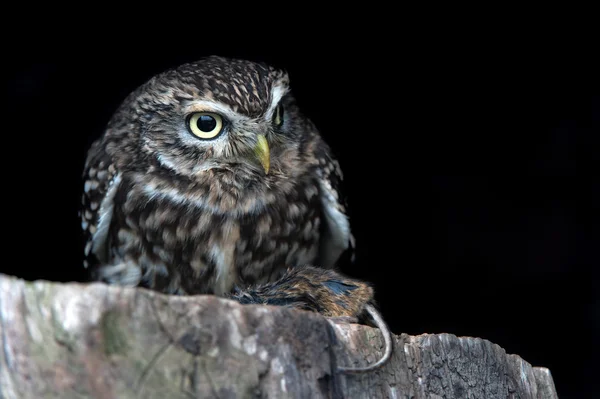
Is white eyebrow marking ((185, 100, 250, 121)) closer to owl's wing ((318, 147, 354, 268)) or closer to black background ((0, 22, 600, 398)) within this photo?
owl's wing ((318, 147, 354, 268))

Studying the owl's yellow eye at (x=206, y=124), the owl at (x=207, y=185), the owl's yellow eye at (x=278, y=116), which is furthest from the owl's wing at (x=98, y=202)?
the owl's yellow eye at (x=278, y=116)

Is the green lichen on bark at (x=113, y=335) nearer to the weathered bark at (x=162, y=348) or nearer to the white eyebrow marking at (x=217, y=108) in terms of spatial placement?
the weathered bark at (x=162, y=348)

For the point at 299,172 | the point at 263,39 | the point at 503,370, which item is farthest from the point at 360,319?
the point at 263,39

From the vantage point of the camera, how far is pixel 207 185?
336 centimetres

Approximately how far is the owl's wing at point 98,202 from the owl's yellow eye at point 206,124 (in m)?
0.44

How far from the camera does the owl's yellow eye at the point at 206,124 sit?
3.27 metres

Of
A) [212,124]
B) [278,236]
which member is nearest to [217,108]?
[212,124]

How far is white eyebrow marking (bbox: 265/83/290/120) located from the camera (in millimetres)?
3359

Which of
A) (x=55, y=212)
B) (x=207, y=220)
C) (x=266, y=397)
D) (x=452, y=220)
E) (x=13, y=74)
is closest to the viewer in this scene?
(x=266, y=397)

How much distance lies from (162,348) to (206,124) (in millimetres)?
1707

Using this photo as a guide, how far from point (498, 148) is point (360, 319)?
2.78 metres

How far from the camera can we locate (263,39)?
15.5 feet

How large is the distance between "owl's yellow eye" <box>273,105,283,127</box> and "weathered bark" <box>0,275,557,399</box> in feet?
5.19

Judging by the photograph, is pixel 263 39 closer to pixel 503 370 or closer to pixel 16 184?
pixel 16 184
